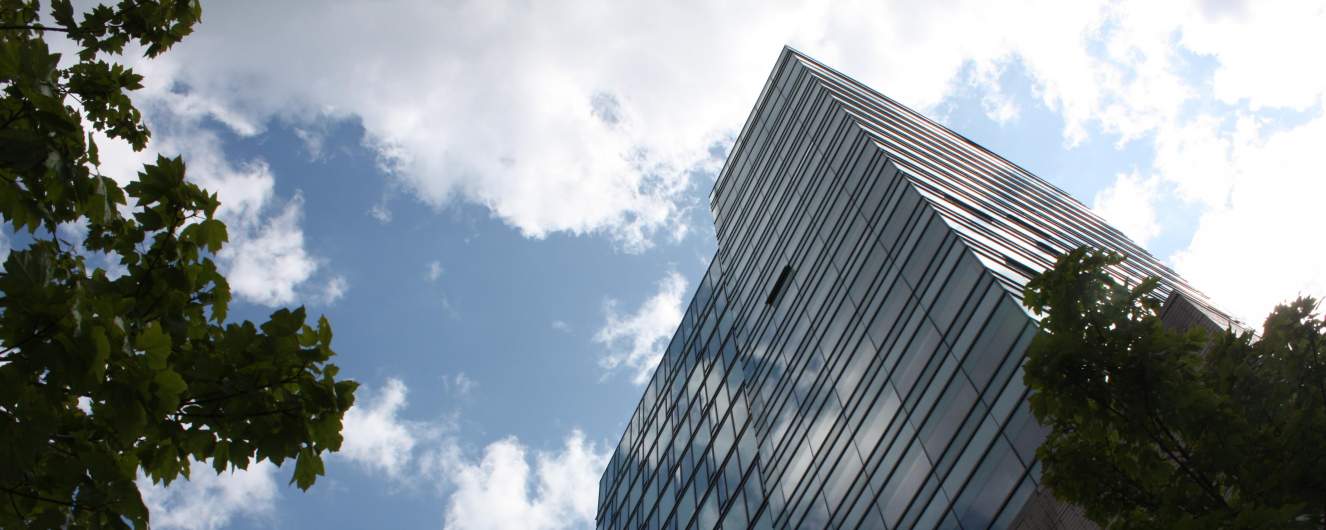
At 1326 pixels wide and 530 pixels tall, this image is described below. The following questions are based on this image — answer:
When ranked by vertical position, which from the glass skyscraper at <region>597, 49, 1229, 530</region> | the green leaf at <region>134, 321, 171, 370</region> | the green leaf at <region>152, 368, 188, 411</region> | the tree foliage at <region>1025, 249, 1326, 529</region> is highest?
the glass skyscraper at <region>597, 49, 1229, 530</region>

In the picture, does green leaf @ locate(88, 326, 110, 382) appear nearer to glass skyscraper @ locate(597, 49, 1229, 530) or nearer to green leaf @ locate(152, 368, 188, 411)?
green leaf @ locate(152, 368, 188, 411)

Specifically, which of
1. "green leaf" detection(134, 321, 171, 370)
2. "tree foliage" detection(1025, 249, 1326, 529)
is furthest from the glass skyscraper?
"green leaf" detection(134, 321, 171, 370)

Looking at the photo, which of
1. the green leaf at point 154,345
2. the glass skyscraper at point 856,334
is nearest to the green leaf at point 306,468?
the green leaf at point 154,345

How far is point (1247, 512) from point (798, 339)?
20.2 m

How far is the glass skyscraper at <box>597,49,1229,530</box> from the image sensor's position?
53.9 ft

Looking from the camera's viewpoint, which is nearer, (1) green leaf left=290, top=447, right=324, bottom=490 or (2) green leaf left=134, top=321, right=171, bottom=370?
(2) green leaf left=134, top=321, right=171, bottom=370

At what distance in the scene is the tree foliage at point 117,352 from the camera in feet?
10.6

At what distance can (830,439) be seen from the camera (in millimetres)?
21438

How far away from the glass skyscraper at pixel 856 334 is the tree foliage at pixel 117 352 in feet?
37.9

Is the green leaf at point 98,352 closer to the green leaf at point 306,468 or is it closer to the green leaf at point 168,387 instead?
the green leaf at point 168,387

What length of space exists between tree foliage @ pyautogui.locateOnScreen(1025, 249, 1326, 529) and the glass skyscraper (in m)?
4.65

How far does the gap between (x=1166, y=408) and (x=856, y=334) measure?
1517 centimetres

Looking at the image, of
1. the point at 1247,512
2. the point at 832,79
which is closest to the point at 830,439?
the point at 1247,512

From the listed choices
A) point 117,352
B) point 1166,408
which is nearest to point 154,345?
point 117,352
